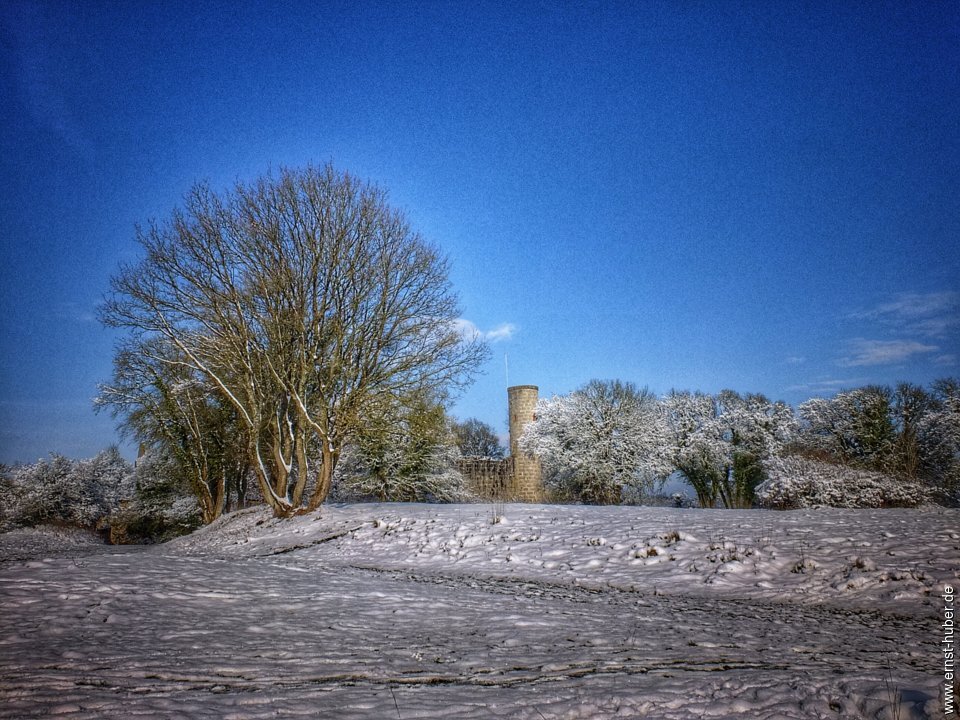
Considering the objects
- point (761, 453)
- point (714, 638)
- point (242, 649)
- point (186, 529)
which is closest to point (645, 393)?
point (761, 453)

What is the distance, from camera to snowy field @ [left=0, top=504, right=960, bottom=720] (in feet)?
9.02

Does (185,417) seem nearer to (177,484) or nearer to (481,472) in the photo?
(177,484)

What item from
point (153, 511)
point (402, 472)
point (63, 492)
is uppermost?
point (402, 472)

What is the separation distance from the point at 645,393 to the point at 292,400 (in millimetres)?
20860

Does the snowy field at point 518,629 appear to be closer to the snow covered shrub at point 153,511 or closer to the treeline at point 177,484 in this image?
the treeline at point 177,484

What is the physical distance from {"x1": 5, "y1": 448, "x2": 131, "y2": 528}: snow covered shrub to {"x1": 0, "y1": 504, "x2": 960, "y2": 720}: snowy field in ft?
81.7

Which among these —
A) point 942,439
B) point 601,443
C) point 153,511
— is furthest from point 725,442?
point 153,511

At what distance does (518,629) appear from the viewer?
4.50 metres

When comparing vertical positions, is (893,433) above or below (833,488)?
above

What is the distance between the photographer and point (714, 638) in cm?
438

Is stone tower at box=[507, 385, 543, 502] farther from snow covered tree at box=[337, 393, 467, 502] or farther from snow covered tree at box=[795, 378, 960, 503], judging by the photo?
snow covered tree at box=[795, 378, 960, 503]

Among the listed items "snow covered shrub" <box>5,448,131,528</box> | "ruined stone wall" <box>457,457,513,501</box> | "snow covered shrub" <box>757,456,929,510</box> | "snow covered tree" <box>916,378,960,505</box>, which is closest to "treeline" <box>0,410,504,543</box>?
"snow covered shrub" <box>5,448,131,528</box>

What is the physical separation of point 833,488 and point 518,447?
18270 mm

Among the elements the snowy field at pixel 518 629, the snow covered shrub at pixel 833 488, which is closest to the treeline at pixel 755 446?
the snow covered shrub at pixel 833 488
